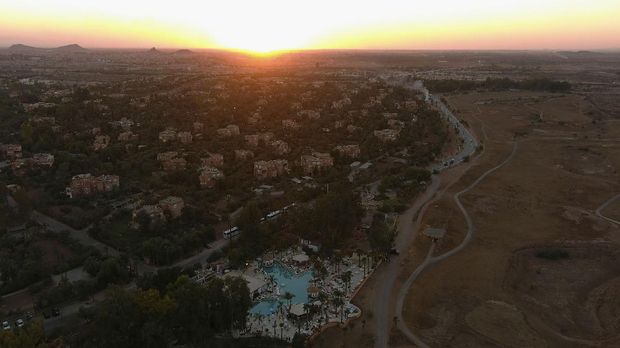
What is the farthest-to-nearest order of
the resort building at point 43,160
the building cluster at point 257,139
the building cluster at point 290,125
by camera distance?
the building cluster at point 290,125, the building cluster at point 257,139, the resort building at point 43,160

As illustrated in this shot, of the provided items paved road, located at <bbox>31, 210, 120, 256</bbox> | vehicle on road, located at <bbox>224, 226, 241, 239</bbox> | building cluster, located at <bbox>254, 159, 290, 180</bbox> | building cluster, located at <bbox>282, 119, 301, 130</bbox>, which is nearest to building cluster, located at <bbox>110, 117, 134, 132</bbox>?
building cluster, located at <bbox>282, 119, 301, 130</bbox>

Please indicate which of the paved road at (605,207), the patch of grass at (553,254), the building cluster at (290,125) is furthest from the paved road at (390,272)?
the building cluster at (290,125)

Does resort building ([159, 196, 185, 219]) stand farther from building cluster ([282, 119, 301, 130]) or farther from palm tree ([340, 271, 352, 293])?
building cluster ([282, 119, 301, 130])

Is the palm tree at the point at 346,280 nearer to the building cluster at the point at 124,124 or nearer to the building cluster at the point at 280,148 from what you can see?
the building cluster at the point at 280,148

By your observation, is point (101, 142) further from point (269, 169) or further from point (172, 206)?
point (172, 206)

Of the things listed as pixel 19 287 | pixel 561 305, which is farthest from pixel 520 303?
pixel 19 287

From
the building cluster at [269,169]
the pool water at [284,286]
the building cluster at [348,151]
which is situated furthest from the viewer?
the building cluster at [348,151]
